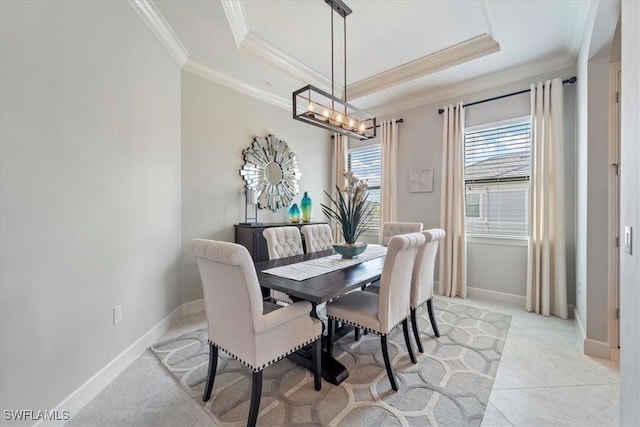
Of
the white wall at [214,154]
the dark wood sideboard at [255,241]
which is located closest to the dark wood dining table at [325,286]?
the dark wood sideboard at [255,241]

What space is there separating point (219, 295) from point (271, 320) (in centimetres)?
34

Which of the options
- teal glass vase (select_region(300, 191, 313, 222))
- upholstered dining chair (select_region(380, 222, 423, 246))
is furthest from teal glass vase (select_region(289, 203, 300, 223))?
upholstered dining chair (select_region(380, 222, 423, 246))

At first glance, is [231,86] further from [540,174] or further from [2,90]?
[540,174]

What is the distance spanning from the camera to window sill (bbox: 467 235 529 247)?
329 centimetres

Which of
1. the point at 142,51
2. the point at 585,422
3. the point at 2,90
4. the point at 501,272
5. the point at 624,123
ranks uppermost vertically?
the point at 142,51

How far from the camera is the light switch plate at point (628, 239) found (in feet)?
3.39

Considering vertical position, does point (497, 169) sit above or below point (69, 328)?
above

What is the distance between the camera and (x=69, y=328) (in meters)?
1.59

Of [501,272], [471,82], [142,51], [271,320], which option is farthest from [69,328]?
[471,82]

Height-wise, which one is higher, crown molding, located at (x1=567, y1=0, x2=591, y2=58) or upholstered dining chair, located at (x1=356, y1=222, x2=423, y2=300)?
crown molding, located at (x1=567, y1=0, x2=591, y2=58)

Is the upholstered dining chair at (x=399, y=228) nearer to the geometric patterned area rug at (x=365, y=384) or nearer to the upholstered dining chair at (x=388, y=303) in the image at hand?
the geometric patterned area rug at (x=365, y=384)

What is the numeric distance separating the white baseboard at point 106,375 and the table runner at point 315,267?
4.09 ft

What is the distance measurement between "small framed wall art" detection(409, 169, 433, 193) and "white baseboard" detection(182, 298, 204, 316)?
3.31 metres

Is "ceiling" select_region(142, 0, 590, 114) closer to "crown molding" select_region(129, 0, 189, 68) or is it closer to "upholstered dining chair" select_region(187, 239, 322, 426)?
"crown molding" select_region(129, 0, 189, 68)
